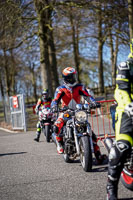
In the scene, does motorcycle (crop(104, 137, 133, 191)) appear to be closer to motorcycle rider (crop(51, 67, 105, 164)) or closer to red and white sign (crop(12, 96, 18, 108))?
motorcycle rider (crop(51, 67, 105, 164))

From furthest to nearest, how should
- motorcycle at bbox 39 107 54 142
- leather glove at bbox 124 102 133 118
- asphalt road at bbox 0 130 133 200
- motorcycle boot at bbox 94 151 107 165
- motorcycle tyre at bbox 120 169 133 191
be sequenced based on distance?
1. motorcycle at bbox 39 107 54 142
2. motorcycle boot at bbox 94 151 107 165
3. asphalt road at bbox 0 130 133 200
4. motorcycle tyre at bbox 120 169 133 191
5. leather glove at bbox 124 102 133 118

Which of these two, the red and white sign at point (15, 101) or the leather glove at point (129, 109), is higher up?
the leather glove at point (129, 109)

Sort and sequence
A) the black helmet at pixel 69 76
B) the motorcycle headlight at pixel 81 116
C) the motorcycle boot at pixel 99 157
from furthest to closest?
1. the black helmet at pixel 69 76
2. the motorcycle boot at pixel 99 157
3. the motorcycle headlight at pixel 81 116

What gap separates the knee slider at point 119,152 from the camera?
141 inches

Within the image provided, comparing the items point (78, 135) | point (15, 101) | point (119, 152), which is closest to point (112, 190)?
point (119, 152)

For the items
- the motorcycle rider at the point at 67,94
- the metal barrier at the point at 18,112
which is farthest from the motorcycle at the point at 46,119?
the metal barrier at the point at 18,112

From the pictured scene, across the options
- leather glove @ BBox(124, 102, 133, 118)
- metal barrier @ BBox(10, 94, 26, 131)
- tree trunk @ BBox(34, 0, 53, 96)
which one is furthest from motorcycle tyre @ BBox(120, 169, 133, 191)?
tree trunk @ BBox(34, 0, 53, 96)

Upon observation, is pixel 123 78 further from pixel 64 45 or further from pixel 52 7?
pixel 64 45

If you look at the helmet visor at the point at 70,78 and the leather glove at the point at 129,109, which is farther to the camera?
the helmet visor at the point at 70,78

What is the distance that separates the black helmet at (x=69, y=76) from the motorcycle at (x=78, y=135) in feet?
1.86

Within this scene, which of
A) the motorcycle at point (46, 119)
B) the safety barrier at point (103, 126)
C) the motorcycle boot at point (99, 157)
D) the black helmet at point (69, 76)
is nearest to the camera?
the motorcycle boot at point (99, 157)

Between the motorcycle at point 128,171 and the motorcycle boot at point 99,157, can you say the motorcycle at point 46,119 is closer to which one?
the motorcycle boot at point 99,157

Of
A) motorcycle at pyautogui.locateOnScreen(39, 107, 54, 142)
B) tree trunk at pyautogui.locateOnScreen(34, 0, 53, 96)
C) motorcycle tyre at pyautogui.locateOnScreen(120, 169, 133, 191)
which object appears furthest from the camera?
tree trunk at pyautogui.locateOnScreen(34, 0, 53, 96)

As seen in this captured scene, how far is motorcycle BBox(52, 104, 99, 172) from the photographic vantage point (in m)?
5.25
